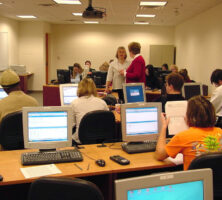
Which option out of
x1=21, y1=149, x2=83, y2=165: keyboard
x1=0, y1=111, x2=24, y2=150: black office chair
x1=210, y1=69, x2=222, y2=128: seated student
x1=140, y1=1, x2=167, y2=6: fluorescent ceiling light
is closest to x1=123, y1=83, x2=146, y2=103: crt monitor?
x1=210, y1=69, x2=222, y2=128: seated student

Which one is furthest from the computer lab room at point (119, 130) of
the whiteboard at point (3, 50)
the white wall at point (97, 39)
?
the white wall at point (97, 39)

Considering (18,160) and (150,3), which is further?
(150,3)

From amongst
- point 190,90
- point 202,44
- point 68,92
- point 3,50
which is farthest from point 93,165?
point 3,50

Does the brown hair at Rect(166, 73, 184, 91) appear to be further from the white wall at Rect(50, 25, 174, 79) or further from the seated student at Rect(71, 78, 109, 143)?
the white wall at Rect(50, 25, 174, 79)

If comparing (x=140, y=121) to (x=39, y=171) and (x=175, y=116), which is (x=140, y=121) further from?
(x=39, y=171)

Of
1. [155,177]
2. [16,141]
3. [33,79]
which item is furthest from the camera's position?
[33,79]

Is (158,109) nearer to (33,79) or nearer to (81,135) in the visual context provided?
(81,135)

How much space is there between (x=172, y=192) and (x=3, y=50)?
10233 mm

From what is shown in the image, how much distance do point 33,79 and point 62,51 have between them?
1.92m

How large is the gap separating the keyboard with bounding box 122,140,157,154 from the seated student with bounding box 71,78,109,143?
954 mm

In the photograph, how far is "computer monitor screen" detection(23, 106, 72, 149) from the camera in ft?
8.11

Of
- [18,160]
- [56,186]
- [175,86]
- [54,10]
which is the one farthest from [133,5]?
[56,186]

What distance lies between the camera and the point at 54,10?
28.9 ft

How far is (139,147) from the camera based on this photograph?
2.77 metres
